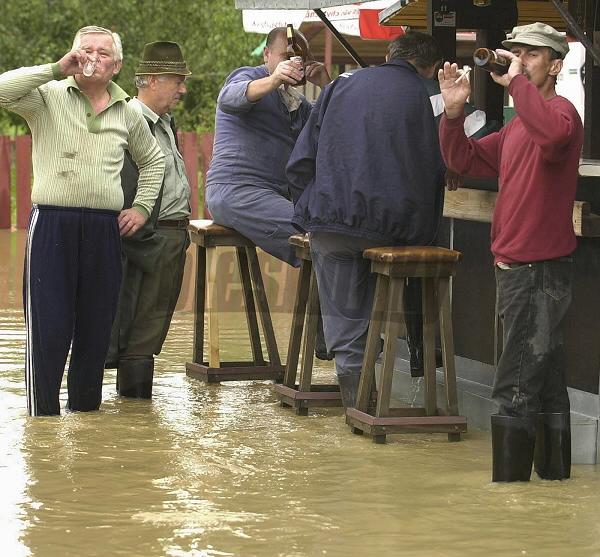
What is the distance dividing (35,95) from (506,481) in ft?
10.0

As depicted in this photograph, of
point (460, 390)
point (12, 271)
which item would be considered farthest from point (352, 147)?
point (12, 271)

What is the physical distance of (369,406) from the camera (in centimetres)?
743

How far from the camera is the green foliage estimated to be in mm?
28359

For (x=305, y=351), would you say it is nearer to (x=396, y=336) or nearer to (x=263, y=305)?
(x=396, y=336)

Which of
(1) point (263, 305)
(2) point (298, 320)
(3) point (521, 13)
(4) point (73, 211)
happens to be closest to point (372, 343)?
(2) point (298, 320)

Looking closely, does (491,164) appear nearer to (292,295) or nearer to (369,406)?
(369,406)

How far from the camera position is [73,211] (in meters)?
7.42

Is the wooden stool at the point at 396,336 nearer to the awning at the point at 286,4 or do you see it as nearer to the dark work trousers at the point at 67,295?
the dark work trousers at the point at 67,295

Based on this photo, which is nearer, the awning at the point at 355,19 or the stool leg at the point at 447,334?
the stool leg at the point at 447,334

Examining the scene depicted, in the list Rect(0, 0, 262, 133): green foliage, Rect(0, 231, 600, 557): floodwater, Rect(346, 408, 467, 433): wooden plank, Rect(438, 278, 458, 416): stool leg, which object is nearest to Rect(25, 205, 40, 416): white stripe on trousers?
Rect(0, 231, 600, 557): floodwater

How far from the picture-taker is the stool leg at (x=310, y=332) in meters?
7.88

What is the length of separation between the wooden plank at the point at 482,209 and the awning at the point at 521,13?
2.28 metres

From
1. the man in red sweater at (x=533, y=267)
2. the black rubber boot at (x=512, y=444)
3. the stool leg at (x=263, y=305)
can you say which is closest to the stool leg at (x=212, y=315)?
the stool leg at (x=263, y=305)

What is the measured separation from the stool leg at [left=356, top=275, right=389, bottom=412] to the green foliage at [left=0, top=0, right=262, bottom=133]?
21.2 m
